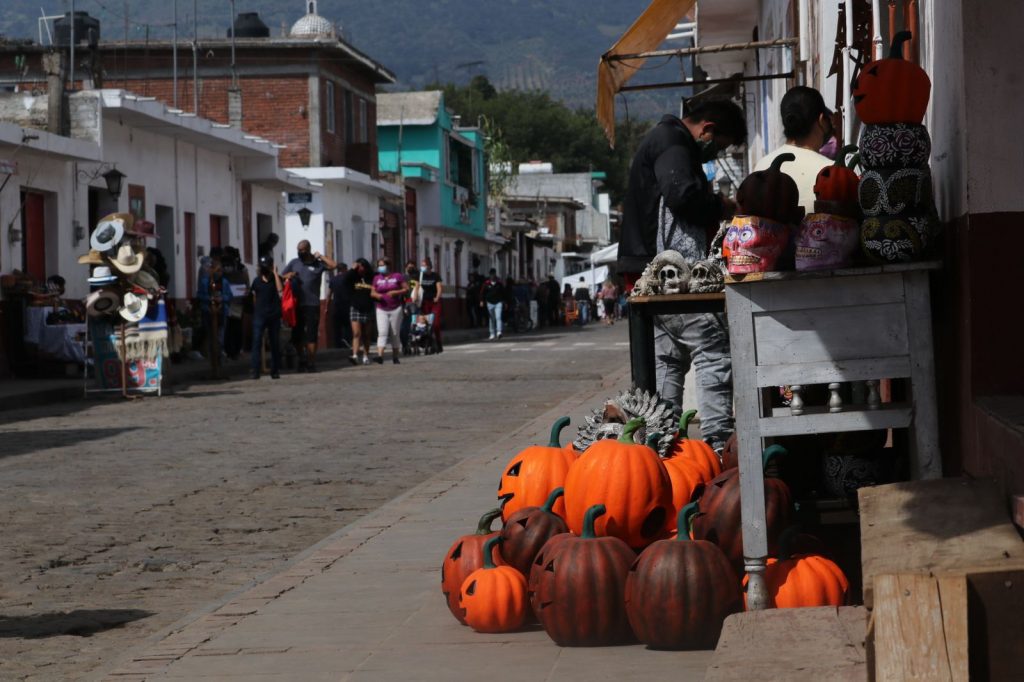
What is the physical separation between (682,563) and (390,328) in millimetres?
24293

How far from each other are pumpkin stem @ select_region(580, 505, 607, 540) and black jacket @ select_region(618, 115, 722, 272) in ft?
8.05

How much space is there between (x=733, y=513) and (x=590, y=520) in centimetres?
47

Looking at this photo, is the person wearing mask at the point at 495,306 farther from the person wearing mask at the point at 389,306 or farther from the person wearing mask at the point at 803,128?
the person wearing mask at the point at 803,128

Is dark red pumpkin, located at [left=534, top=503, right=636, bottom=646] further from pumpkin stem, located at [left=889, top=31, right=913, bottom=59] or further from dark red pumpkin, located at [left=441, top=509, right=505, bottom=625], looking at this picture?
pumpkin stem, located at [left=889, top=31, right=913, bottom=59]

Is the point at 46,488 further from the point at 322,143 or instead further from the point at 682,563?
the point at 322,143

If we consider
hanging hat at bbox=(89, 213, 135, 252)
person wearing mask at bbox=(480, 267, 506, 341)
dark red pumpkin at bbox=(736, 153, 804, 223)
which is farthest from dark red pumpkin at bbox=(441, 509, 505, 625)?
person wearing mask at bbox=(480, 267, 506, 341)

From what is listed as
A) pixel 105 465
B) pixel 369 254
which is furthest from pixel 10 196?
pixel 369 254

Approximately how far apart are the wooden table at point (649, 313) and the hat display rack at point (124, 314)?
1317 centimetres

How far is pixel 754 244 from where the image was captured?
201 inches

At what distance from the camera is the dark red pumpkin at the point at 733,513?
17.3 feet

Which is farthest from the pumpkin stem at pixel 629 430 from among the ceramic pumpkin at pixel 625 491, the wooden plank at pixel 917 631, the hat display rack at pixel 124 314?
the hat display rack at pixel 124 314

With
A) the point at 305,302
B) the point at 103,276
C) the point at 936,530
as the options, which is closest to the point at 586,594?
the point at 936,530

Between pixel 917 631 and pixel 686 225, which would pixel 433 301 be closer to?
pixel 686 225

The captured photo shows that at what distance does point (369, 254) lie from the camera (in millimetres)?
51750
